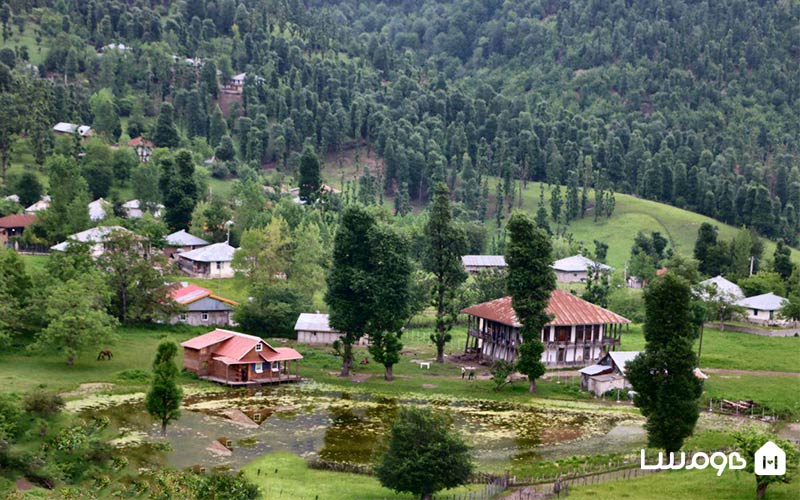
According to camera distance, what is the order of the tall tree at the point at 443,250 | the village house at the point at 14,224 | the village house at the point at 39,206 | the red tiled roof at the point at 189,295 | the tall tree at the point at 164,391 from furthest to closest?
1. the village house at the point at 39,206
2. the village house at the point at 14,224
3. the red tiled roof at the point at 189,295
4. the tall tree at the point at 443,250
5. the tall tree at the point at 164,391

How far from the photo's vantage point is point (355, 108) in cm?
17888

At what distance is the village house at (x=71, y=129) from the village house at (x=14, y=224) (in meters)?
32.9

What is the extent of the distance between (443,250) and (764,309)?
45868 mm

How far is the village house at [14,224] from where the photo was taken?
370 ft

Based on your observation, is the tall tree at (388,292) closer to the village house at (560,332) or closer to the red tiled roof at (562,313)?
the red tiled roof at (562,313)

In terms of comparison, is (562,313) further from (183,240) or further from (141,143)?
(141,143)

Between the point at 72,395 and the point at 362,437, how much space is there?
63.1 ft

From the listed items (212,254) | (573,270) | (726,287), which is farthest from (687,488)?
(573,270)

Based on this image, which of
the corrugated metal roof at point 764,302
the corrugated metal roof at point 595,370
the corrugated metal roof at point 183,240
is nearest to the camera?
the corrugated metal roof at point 595,370

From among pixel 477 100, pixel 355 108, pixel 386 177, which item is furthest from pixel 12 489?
pixel 477 100

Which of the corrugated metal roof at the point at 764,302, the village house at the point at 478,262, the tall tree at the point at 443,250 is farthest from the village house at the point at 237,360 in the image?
the corrugated metal roof at the point at 764,302

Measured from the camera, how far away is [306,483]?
51.7m

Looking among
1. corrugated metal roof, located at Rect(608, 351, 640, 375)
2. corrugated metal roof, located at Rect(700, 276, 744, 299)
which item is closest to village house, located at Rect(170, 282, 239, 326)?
corrugated metal roof, located at Rect(608, 351, 640, 375)

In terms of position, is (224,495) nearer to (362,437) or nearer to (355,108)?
(362,437)
